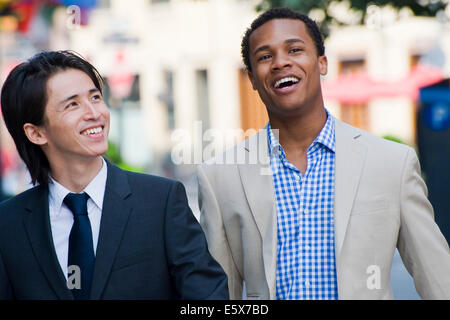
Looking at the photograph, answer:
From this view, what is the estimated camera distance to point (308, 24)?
3135mm

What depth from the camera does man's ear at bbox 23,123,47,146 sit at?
2924 millimetres

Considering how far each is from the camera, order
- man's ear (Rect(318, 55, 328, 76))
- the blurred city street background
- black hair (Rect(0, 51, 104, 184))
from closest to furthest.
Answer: black hair (Rect(0, 51, 104, 184)) < man's ear (Rect(318, 55, 328, 76)) < the blurred city street background

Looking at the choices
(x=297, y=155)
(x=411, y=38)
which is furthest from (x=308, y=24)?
(x=411, y=38)

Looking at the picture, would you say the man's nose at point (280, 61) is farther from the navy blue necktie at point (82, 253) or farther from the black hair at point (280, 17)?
the navy blue necktie at point (82, 253)

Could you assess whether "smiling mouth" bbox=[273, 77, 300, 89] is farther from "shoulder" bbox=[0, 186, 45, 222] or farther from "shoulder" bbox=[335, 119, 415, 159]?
"shoulder" bbox=[0, 186, 45, 222]

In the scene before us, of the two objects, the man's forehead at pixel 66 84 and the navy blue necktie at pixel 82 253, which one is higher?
the man's forehead at pixel 66 84

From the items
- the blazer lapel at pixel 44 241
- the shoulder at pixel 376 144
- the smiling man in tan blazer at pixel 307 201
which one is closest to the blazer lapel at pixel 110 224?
the blazer lapel at pixel 44 241

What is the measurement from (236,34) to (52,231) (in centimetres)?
1778

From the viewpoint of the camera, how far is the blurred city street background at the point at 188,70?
1294cm

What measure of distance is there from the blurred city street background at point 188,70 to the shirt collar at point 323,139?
6.87 m

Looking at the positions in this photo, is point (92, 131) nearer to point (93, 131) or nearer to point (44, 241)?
point (93, 131)

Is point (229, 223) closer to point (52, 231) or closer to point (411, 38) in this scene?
point (52, 231)

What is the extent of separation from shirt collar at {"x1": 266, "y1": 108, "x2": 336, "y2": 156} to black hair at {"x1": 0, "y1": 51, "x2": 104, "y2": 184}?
2.41ft

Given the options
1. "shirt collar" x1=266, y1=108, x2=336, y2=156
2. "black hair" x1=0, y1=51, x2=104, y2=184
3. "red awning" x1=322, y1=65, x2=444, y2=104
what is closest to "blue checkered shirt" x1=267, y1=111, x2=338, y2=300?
"shirt collar" x1=266, y1=108, x2=336, y2=156
